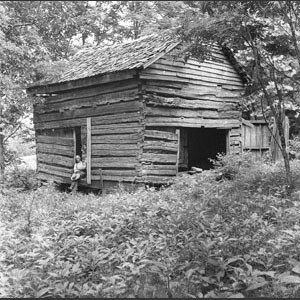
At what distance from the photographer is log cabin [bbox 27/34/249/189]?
1179cm

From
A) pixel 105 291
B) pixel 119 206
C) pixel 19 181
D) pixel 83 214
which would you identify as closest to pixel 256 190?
pixel 119 206

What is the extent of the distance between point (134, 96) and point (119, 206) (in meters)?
5.10

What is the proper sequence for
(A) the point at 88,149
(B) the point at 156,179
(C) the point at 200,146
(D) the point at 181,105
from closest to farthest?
(B) the point at 156,179, (D) the point at 181,105, (A) the point at 88,149, (C) the point at 200,146

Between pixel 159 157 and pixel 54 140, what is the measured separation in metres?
5.04

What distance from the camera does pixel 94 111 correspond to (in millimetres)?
13156

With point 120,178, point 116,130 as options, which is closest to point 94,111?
point 116,130

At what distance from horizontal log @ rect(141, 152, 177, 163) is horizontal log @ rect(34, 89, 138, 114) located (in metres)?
1.83

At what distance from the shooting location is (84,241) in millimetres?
5504

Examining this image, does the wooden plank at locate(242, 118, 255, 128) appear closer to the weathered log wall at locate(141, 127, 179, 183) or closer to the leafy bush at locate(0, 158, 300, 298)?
the weathered log wall at locate(141, 127, 179, 183)

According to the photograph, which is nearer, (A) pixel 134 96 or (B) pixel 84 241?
(B) pixel 84 241

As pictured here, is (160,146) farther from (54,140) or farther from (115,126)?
(54,140)

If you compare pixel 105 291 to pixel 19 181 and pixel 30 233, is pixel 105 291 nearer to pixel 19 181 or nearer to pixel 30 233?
pixel 30 233

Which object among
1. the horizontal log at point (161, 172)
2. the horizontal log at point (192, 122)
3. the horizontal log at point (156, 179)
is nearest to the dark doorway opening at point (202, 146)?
the horizontal log at point (192, 122)

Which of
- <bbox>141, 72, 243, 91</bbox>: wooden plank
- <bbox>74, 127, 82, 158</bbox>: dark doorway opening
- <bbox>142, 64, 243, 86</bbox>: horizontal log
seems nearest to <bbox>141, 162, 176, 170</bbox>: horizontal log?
<bbox>141, 72, 243, 91</bbox>: wooden plank
